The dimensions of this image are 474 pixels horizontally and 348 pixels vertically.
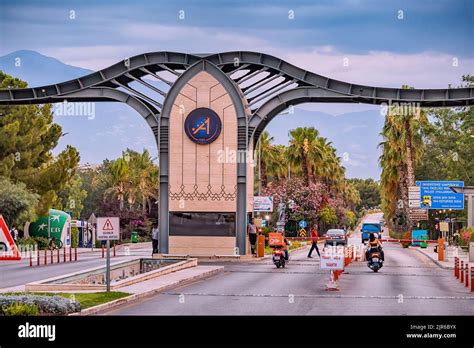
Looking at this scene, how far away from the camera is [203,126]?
1833 inches

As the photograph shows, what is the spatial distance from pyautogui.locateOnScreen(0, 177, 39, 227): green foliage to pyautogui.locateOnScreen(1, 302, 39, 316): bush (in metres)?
43.7

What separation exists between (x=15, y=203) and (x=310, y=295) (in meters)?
40.2

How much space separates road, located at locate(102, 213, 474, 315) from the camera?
22.7 meters

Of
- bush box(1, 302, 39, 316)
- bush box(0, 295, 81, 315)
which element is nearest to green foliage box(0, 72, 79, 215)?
bush box(0, 295, 81, 315)

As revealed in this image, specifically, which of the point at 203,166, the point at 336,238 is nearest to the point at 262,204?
the point at 336,238

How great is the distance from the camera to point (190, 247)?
46.6 metres

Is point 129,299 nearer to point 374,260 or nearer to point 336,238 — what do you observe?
point 374,260

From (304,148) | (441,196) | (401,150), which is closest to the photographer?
(441,196)

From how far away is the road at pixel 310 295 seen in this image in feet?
74.6

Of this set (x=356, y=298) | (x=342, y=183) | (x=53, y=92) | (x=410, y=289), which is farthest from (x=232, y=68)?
(x=342, y=183)

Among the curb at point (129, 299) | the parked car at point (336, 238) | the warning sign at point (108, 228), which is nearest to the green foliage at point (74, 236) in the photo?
the parked car at point (336, 238)

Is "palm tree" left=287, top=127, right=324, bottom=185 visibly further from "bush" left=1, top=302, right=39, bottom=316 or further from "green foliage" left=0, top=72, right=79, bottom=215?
"bush" left=1, top=302, right=39, bottom=316
